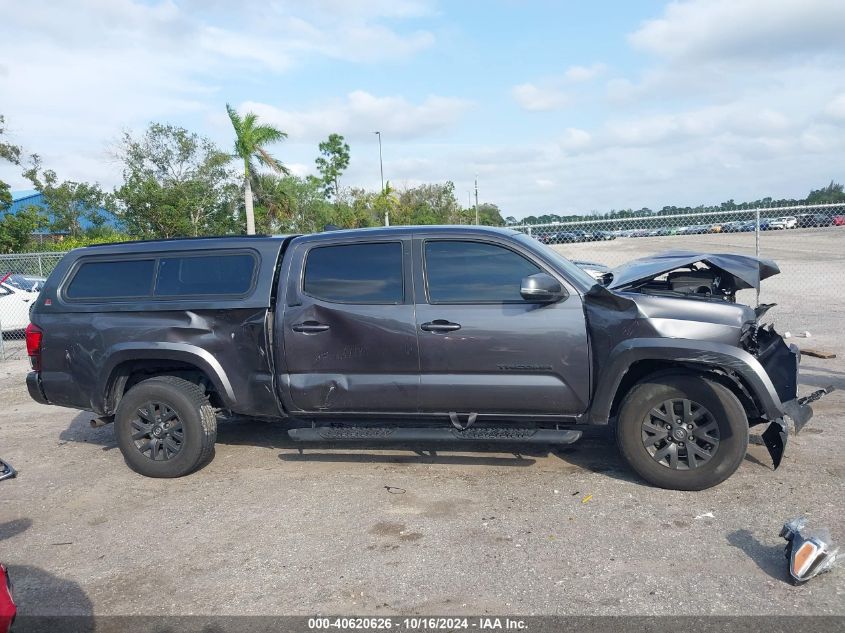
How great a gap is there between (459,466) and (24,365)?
911 cm

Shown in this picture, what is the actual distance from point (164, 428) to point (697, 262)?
14.5ft

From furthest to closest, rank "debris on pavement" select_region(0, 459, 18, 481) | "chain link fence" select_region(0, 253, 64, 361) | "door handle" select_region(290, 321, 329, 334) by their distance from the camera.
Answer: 1. "chain link fence" select_region(0, 253, 64, 361)
2. "door handle" select_region(290, 321, 329, 334)
3. "debris on pavement" select_region(0, 459, 18, 481)

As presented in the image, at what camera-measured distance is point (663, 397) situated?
Result: 15.4 feet

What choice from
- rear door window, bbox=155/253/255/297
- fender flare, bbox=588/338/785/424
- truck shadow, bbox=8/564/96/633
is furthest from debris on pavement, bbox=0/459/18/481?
fender flare, bbox=588/338/785/424

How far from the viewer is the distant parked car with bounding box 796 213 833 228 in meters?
11.0

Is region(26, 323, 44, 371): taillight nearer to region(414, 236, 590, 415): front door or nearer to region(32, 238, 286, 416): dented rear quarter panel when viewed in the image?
region(32, 238, 286, 416): dented rear quarter panel

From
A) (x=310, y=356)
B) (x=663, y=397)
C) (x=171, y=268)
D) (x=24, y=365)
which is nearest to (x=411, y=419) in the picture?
(x=310, y=356)

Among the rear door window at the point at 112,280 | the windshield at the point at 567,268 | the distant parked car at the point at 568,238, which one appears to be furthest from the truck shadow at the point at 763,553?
the distant parked car at the point at 568,238

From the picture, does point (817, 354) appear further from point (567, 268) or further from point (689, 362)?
point (567, 268)

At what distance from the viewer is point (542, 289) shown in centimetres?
467

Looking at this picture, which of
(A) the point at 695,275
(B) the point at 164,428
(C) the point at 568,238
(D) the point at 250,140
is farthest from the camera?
(D) the point at 250,140

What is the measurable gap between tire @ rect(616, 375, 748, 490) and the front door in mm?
384

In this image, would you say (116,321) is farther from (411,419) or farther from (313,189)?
(313,189)

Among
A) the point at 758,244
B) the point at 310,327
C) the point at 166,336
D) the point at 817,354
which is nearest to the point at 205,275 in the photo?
the point at 166,336
